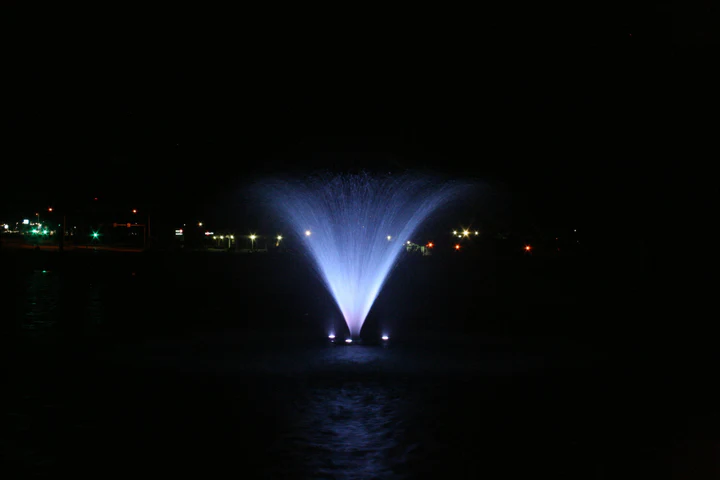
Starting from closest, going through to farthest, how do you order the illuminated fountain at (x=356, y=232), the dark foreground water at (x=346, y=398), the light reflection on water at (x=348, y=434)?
the light reflection on water at (x=348, y=434), the dark foreground water at (x=346, y=398), the illuminated fountain at (x=356, y=232)

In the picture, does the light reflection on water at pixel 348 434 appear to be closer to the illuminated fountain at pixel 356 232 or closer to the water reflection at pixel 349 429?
the water reflection at pixel 349 429

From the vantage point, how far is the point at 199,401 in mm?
8656

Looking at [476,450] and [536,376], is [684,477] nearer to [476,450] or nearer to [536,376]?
[476,450]

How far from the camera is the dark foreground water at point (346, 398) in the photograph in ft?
21.1

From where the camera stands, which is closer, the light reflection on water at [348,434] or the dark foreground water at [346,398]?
the light reflection on water at [348,434]

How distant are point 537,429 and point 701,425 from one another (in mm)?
1928

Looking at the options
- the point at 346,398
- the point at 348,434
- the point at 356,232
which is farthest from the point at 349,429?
the point at 356,232

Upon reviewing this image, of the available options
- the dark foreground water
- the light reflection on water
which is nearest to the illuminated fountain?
the dark foreground water

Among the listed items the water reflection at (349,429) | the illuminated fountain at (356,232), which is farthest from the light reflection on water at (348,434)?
the illuminated fountain at (356,232)

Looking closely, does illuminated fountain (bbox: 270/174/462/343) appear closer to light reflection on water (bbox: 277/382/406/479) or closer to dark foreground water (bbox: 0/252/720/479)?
dark foreground water (bbox: 0/252/720/479)

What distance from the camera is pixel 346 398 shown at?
8.93 metres

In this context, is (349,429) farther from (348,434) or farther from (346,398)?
(346,398)

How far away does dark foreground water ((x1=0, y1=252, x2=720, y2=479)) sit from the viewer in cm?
644

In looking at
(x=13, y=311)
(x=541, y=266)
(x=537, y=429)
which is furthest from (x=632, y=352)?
(x=541, y=266)
